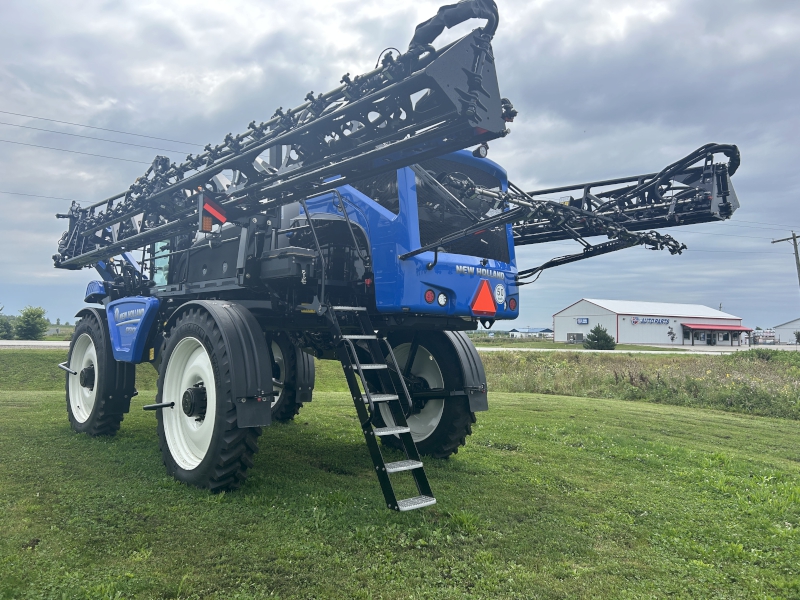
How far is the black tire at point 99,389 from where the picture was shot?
24.3 ft

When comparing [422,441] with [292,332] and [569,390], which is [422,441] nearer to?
[292,332]

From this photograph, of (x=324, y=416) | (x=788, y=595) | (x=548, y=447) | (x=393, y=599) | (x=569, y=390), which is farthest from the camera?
(x=569, y=390)

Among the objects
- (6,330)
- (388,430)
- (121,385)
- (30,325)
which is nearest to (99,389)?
(121,385)

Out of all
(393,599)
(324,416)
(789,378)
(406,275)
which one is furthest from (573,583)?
(789,378)

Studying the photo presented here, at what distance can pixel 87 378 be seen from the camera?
25.7ft

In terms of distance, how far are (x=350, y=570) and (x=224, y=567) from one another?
0.77 m

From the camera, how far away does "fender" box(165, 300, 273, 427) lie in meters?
4.78

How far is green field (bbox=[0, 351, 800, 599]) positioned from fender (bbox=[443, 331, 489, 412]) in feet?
2.36

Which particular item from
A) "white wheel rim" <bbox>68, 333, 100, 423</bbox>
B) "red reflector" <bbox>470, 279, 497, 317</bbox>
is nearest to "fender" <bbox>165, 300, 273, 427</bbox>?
"red reflector" <bbox>470, 279, 497, 317</bbox>

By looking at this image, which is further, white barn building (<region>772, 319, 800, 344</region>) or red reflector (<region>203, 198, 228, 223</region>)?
white barn building (<region>772, 319, 800, 344</region>)

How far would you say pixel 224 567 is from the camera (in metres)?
3.44

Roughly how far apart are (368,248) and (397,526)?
2436 millimetres

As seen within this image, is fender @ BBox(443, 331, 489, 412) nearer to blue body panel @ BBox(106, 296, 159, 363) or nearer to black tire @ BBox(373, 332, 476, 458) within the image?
black tire @ BBox(373, 332, 476, 458)

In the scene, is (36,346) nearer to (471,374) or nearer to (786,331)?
(471,374)
